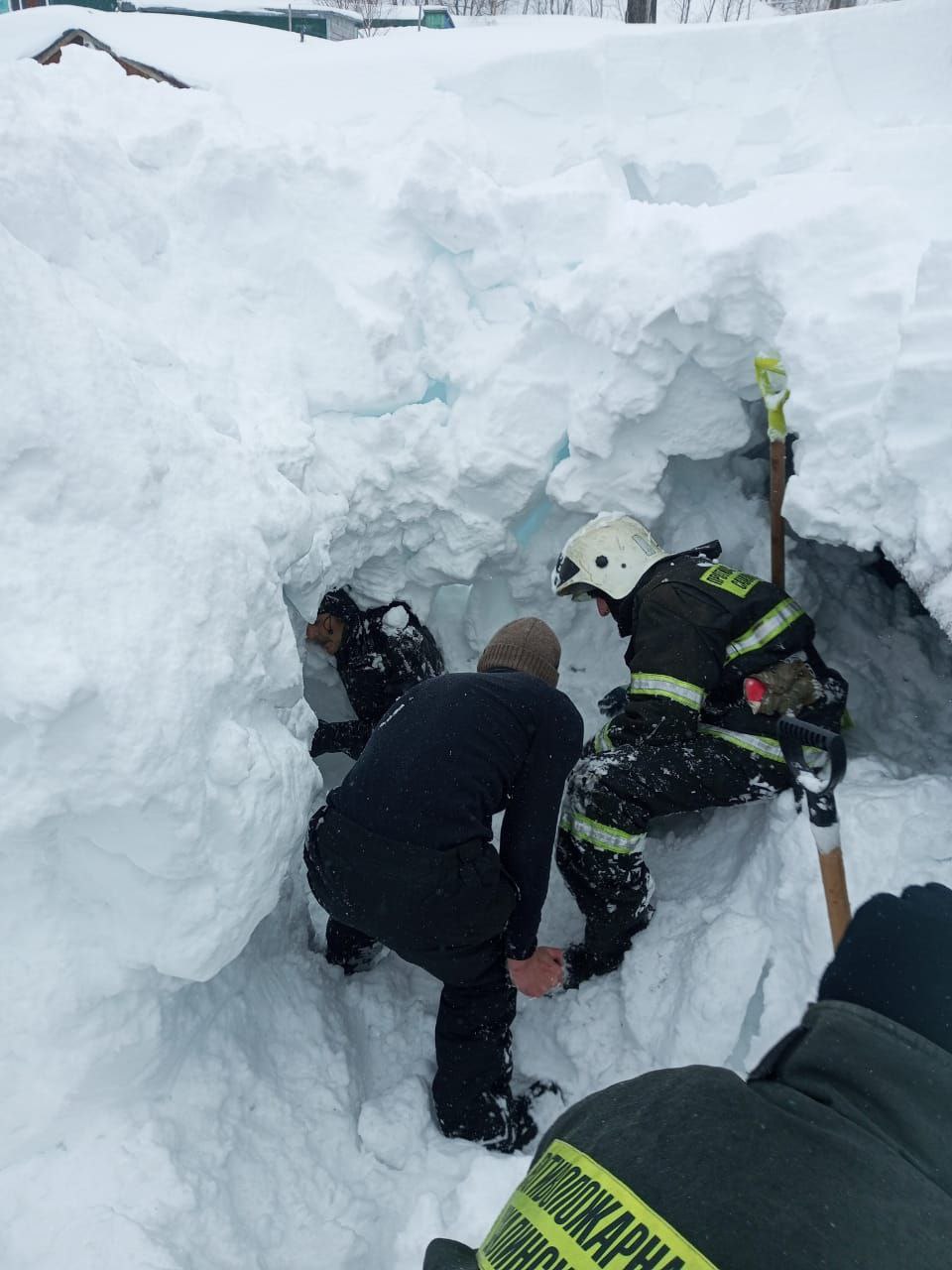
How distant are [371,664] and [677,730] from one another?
4.07 ft

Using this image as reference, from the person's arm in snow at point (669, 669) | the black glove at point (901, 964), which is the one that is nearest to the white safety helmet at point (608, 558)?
the person's arm in snow at point (669, 669)

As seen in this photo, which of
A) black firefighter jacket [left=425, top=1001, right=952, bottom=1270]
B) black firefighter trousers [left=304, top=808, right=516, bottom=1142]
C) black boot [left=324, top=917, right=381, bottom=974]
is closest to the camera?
black firefighter jacket [left=425, top=1001, right=952, bottom=1270]

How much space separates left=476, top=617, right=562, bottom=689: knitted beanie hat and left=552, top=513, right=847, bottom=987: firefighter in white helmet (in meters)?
0.36

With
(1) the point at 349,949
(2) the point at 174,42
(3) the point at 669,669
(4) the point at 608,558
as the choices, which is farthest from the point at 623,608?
(2) the point at 174,42

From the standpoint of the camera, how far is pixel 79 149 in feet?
9.63

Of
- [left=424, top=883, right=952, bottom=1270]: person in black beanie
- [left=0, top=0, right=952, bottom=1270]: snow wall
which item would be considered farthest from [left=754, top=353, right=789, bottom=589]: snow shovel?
[left=424, top=883, right=952, bottom=1270]: person in black beanie

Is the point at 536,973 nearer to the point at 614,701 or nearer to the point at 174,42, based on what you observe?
the point at 614,701

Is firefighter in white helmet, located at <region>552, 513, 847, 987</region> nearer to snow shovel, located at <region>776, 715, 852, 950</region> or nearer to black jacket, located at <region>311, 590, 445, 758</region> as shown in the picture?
snow shovel, located at <region>776, 715, 852, 950</region>

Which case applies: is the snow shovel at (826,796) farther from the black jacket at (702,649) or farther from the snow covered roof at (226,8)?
the snow covered roof at (226,8)

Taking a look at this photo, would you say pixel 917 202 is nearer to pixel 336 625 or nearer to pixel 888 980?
pixel 336 625

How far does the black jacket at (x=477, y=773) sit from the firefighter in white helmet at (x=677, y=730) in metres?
0.43

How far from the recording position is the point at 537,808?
2.35 meters

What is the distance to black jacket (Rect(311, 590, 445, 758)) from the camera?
3398 mm

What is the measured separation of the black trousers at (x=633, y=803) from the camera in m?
2.74
